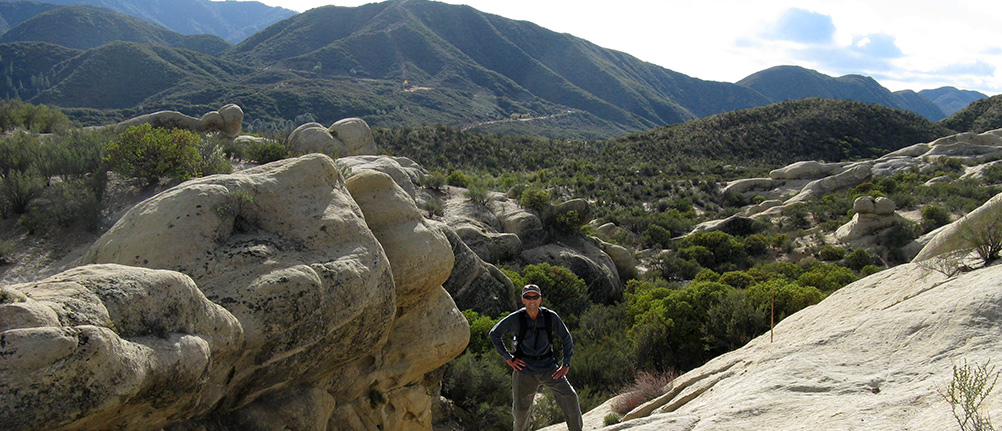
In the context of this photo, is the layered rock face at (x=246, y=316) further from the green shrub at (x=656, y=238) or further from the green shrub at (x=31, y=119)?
the green shrub at (x=656, y=238)

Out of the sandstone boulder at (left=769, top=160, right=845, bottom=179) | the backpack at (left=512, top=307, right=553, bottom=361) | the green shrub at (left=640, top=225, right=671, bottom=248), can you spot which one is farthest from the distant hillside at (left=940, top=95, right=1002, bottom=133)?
the backpack at (left=512, top=307, right=553, bottom=361)

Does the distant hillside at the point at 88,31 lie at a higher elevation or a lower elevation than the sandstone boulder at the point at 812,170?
higher

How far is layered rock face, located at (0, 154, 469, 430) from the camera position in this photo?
11.4ft

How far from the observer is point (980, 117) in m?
63.9

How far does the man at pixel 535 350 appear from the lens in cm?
588

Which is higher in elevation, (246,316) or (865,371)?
(865,371)

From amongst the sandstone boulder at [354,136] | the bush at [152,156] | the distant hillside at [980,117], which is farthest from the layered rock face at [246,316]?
the distant hillside at [980,117]

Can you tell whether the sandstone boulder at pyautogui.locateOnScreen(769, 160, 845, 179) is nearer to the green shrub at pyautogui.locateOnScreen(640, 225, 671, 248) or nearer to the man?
the green shrub at pyautogui.locateOnScreen(640, 225, 671, 248)

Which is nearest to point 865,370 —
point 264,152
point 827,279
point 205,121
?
point 827,279

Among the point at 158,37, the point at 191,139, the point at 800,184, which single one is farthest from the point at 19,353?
the point at 158,37

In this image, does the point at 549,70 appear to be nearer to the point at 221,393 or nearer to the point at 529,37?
the point at 529,37

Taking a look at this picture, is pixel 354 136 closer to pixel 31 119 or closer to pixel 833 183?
pixel 31 119

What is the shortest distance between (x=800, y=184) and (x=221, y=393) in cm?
3792

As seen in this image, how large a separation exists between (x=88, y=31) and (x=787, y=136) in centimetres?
14317
